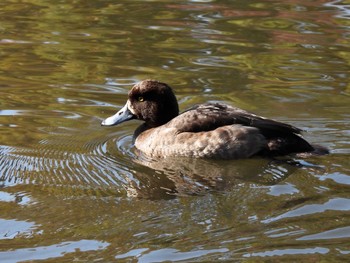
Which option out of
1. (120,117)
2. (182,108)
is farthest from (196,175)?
(182,108)

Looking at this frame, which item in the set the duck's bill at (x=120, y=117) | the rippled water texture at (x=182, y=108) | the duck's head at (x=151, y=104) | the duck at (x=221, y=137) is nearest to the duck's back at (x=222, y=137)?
the duck at (x=221, y=137)

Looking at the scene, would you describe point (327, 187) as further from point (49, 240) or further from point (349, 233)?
point (49, 240)

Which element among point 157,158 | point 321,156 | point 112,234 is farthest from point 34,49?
point 112,234

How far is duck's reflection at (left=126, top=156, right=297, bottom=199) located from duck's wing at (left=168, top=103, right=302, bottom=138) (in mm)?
302

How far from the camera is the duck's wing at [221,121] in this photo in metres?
8.57

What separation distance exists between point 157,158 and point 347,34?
5823 millimetres

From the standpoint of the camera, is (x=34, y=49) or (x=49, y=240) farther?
(x=34, y=49)

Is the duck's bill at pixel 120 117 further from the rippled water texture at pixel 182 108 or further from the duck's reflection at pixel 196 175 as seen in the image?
the duck's reflection at pixel 196 175

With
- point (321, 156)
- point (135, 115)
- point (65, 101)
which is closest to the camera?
point (321, 156)

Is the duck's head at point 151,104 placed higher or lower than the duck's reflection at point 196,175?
higher

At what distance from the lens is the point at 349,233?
6.40 metres

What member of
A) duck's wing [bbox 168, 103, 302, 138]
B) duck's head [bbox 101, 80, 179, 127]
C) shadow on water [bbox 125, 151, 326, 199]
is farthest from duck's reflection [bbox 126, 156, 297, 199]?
duck's head [bbox 101, 80, 179, 127]

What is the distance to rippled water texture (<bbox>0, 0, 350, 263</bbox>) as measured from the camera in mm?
6371

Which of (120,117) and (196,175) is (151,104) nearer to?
(120,117)
